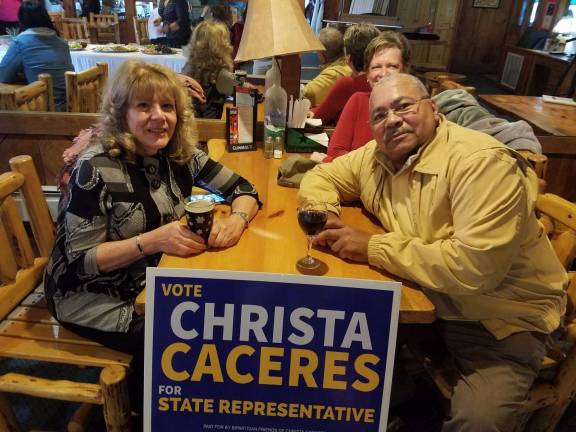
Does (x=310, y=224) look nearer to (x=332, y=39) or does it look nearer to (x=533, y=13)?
(x=332, y=39)

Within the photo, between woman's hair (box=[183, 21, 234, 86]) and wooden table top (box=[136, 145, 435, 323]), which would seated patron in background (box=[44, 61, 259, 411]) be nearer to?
wooden table top (box=[136, 145, 435, 323])

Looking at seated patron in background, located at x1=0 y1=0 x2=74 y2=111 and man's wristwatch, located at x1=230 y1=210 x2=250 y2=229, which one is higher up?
seated patron in background, located at x1=0 y1=0 x2=74 y2=111

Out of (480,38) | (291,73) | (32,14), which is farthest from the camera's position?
(480,38)

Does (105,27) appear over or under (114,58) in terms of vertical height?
over

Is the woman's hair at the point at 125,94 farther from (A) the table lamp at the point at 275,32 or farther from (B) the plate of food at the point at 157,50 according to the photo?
(B) the plate of food at the point at 157,50

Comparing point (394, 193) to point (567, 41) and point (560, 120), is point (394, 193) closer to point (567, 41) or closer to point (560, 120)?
point (560, 120)

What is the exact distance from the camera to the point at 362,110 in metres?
1.96

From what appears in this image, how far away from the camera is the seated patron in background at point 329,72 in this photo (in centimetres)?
301

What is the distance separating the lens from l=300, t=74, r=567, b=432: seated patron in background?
1130 millimetres

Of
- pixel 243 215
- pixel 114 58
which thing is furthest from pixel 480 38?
pixel 243 215

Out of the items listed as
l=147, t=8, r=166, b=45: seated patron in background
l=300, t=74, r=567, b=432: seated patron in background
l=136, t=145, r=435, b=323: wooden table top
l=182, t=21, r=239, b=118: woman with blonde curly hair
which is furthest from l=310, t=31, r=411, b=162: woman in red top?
l=147, t=8, r=166, b=45: seated patron in background

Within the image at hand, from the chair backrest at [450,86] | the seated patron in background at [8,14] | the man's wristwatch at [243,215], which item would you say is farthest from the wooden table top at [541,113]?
the seated patron in background at [8,14]

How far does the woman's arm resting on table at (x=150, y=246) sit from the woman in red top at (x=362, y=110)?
0.83 metres

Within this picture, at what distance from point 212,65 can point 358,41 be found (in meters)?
1.07
